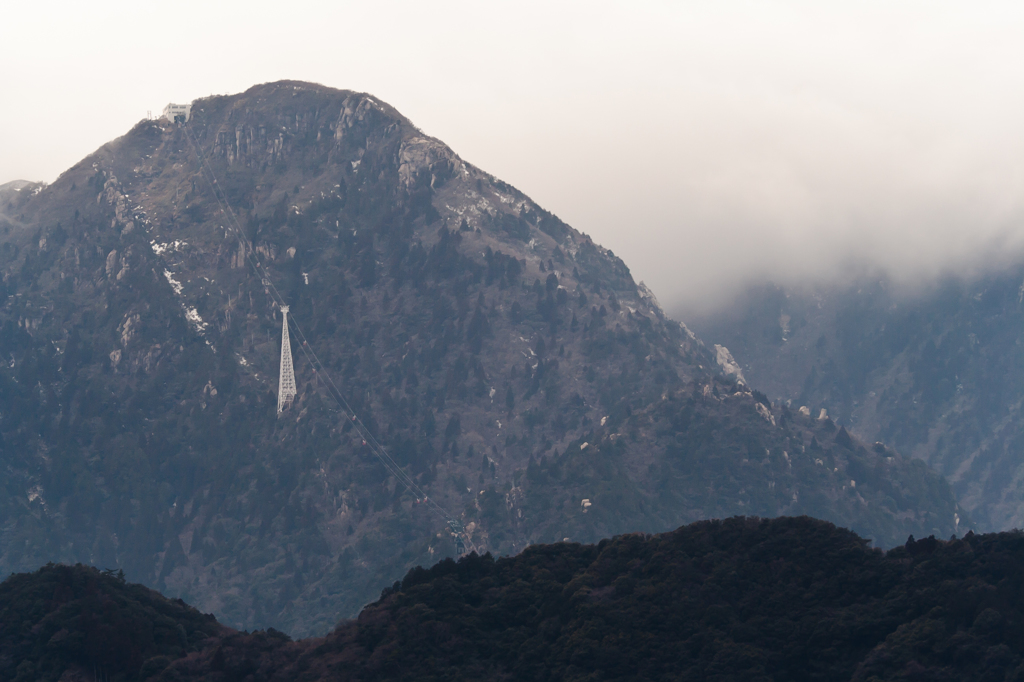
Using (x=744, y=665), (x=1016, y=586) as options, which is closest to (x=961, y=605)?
(x=1016, y=586)

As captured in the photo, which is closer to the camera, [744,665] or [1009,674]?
[1009,674]

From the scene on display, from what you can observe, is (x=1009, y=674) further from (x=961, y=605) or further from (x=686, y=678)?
(x=686, y=678)

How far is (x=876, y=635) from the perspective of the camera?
19725 centimetres

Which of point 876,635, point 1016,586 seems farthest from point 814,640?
point 1016,586

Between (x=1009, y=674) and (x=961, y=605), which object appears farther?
(x=961, y=605)

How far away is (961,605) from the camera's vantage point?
19488 cm

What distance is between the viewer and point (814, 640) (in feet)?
653

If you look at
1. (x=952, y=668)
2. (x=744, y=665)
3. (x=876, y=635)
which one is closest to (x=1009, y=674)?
(x=952, y=668)

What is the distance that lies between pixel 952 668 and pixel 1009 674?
261 inches

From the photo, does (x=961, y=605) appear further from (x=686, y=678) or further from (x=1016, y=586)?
(x=686, y=678)

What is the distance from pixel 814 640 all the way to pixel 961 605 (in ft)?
57.4

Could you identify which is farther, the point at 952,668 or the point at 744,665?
the point at 744,665

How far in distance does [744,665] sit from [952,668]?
25142 mm

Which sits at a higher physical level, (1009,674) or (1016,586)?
(1016,586)
